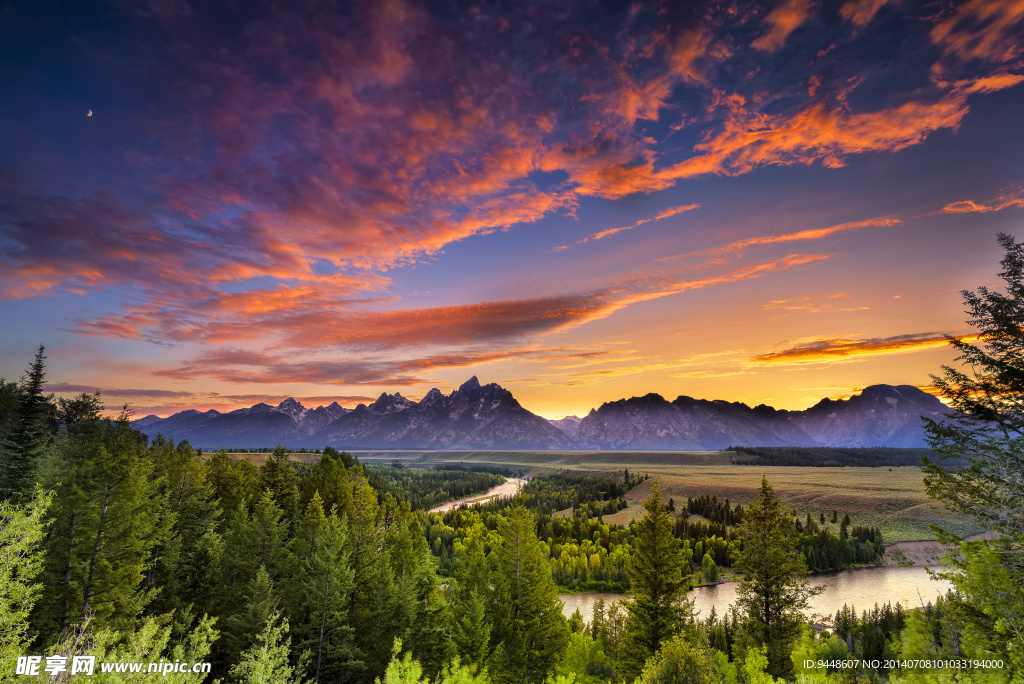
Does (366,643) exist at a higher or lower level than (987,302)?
lower

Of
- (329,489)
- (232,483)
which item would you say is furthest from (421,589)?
(232,483)

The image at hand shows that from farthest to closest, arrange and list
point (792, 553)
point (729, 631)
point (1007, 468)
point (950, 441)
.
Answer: point (729, 631), point (792, 553), point (950, 441), point (1007, 468)

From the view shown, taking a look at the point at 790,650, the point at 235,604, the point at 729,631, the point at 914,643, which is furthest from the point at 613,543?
the point at 235,604

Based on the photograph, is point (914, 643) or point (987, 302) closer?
point (987, 302)

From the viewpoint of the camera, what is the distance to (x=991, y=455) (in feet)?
75.5

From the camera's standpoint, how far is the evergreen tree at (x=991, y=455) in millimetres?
21391

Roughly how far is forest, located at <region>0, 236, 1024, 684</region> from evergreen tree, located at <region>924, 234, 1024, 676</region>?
114 mm

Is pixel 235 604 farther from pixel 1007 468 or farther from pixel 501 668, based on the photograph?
pixel 1007 468

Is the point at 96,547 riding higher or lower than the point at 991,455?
lower

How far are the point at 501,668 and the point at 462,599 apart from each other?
573 centimetres

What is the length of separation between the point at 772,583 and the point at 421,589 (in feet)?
110

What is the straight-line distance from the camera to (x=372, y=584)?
4131 centimetres

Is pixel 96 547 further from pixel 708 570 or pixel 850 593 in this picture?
pixel 850 593

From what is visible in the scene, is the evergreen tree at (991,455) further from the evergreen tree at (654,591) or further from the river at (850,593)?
the river at (850,593)
